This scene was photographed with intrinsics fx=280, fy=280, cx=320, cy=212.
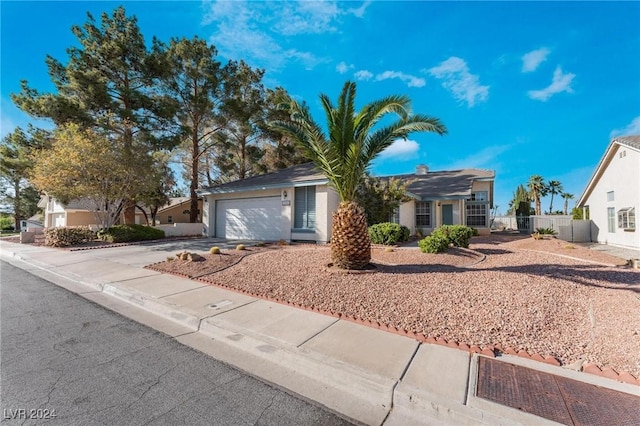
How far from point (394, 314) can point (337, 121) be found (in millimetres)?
4929

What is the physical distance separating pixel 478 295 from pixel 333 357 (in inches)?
145

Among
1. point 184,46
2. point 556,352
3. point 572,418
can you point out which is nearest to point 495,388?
point 572,418

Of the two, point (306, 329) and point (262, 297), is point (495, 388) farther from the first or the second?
point (262, 297)

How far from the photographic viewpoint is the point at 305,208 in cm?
1416

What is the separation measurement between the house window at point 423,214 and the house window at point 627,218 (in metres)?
9.52

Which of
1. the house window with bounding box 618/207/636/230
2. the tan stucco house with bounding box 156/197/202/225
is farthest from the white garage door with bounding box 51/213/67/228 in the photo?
the house window with bounding box 618/207/636/230

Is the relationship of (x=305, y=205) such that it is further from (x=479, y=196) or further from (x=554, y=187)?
(x=554, y=187)

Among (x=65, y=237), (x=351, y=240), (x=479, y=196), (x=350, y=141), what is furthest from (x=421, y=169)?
(x=65, y=237)

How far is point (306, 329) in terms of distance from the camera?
168 inches

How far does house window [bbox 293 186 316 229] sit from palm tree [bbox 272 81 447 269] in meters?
6.24

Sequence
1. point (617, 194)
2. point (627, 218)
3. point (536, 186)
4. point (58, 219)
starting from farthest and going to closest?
point (536, 186) → point (58, 219) → point (617, 194) → point (627, 218)

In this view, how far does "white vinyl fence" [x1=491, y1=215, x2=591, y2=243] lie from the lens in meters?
18.6

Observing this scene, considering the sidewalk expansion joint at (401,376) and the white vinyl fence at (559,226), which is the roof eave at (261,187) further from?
the white vinyl fence at (559,226)

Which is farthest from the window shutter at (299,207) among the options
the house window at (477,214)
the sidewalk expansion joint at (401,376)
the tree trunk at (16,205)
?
the tree trunk at (16,205)
